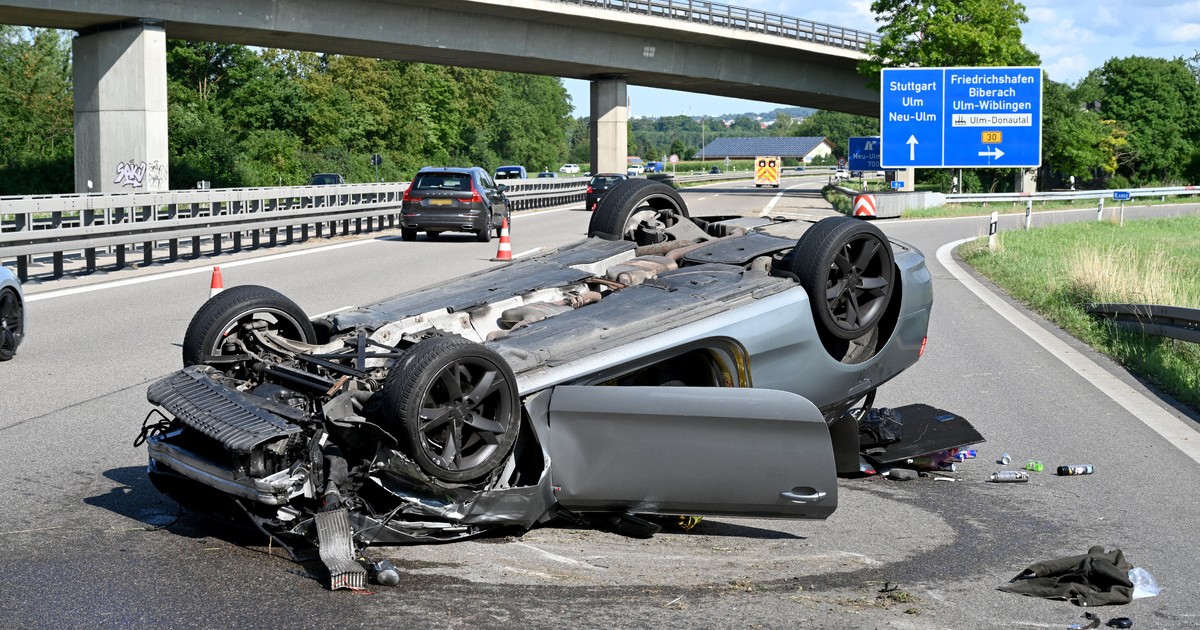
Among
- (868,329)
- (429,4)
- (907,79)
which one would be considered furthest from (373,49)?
(868,329)

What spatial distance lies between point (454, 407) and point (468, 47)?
44.9 metres

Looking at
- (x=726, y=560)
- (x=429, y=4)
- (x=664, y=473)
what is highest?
(x=429, y=4)

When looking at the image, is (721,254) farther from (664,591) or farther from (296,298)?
(296,298)

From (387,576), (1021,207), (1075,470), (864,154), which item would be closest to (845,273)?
(1075,470)

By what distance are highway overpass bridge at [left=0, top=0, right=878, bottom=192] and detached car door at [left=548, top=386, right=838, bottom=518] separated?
3352 cm

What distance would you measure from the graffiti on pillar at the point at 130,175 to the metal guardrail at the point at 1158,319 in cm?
3121

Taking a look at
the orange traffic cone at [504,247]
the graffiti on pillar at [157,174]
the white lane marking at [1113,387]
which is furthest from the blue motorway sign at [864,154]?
the white lane marking at [1113,387]

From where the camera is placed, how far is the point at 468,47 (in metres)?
48.5

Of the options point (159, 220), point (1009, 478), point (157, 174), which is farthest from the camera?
point (157, 174)

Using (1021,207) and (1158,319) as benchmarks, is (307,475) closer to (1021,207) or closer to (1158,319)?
(1158,319)

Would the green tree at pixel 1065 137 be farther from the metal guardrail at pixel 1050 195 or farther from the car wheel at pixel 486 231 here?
the car wheel at pixel 486 231

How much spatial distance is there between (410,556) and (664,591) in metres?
1.10

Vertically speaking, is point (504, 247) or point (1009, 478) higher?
point (504, 247)

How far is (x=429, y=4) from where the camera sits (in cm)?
4556
